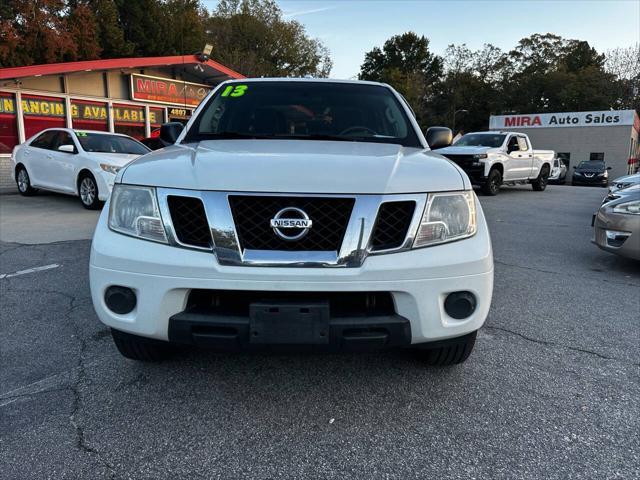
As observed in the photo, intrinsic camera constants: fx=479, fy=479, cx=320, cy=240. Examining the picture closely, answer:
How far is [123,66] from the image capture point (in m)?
16.5

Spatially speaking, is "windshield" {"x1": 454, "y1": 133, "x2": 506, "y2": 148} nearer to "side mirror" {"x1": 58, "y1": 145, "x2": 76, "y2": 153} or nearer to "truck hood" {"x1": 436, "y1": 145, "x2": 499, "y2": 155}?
"truck hood" {"x1": 436, "y1": 145, "x2": 499, "y2": 155}

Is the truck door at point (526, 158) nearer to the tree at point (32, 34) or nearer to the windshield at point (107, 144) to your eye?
the windshield at point (107, 144)

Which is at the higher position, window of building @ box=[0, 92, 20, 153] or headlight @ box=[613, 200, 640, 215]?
window of building @ box=[0, 92, 20, 153]

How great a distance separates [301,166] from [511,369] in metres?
1.70

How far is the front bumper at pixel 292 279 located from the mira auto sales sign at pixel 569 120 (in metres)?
40.6

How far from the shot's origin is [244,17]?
147 ft

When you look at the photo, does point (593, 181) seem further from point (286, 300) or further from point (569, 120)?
point (286, 300)

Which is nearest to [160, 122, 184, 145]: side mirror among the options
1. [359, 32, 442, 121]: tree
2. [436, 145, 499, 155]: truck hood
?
[436, 145, 499, 155]: truck hood

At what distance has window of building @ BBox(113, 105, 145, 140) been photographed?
17812 millimetres

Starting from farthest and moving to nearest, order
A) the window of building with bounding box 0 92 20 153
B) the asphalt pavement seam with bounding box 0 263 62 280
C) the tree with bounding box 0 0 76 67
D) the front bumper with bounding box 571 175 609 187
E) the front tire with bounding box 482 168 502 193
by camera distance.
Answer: the front bumper with bounding box 571 175 609 187 < the tree with bounding box 0 0 76 67 < the window of building with bounding box 0 92 20 153 < the front tire with bounding box 482 168 502 193 < the asphalt pavement seam with bounding box 0 263 62 280

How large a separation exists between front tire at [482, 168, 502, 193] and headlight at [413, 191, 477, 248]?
11.5 m

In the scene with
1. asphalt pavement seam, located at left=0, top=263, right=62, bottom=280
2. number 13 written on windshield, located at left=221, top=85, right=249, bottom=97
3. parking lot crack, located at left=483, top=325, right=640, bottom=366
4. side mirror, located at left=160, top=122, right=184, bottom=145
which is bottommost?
parking lot crack, located at left=483, top=325, right=640, bottom=366

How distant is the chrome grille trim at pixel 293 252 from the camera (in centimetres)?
198

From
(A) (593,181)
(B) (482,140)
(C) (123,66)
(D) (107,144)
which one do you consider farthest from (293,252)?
(A) (593,181)
